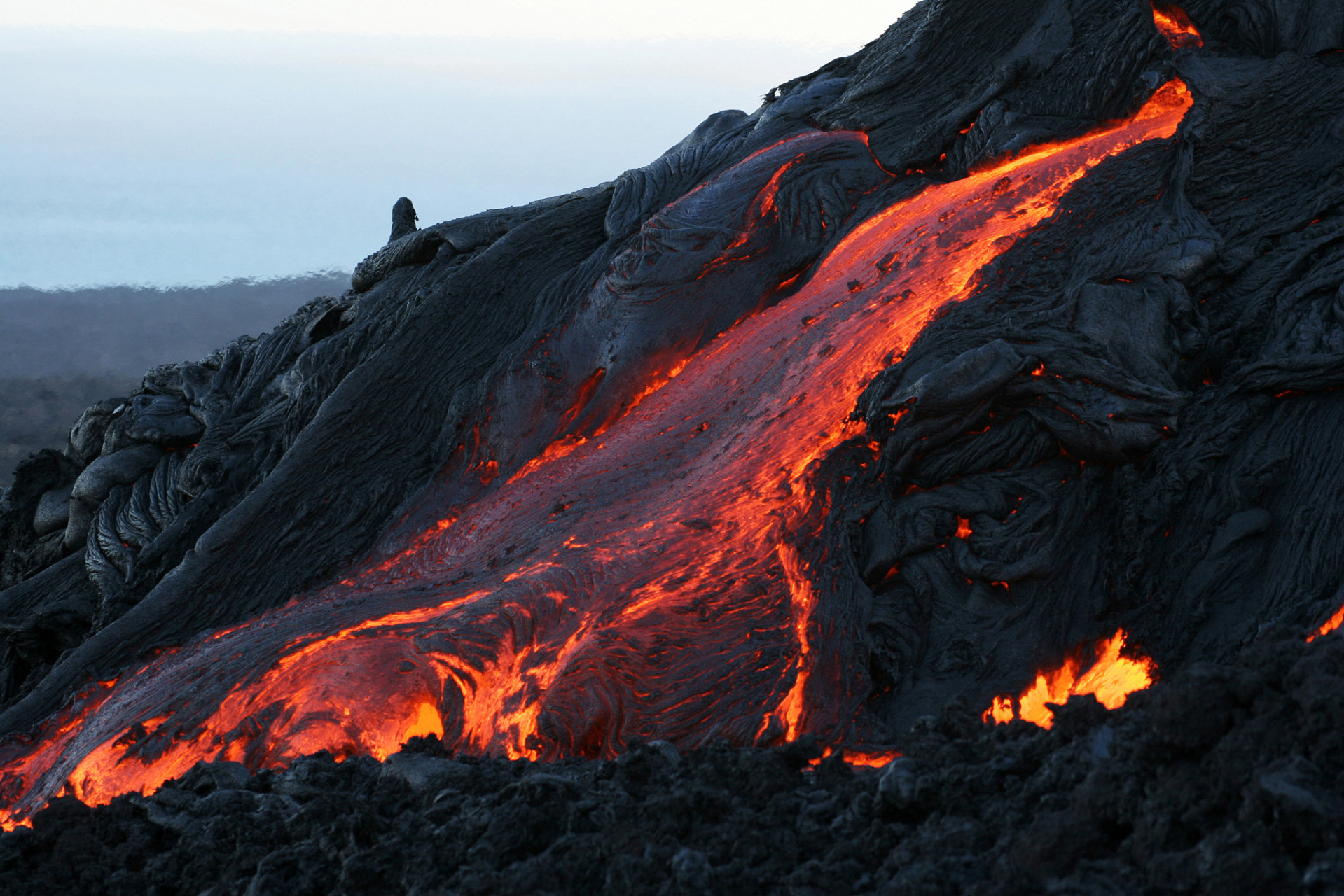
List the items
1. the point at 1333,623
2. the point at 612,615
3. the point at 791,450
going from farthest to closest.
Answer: the point at 791,450 → the point at 612,615 → the point at 1333,623

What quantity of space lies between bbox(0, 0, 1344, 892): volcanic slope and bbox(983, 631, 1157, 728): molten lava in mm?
13

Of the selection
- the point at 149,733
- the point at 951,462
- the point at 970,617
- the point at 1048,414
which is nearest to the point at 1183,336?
the point at 1048,414

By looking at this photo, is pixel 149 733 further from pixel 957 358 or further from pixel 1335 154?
pixel 1335 154

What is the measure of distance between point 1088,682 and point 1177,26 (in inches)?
126

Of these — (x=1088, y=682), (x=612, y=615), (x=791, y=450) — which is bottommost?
(x=1088, y=682)

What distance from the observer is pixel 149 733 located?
Result: 134 inches

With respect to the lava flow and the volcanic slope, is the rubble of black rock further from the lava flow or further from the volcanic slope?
the volcanic slope

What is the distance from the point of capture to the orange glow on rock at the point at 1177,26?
4.89 m

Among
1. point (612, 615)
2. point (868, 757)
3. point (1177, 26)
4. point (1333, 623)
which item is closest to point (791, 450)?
point (612, 615)

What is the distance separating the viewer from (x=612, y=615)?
11.7 ft

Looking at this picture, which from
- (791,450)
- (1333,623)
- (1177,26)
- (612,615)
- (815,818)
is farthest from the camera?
(1177,26)

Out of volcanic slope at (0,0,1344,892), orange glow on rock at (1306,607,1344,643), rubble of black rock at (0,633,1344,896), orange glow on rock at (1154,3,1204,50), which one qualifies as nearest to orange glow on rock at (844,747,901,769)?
volcanic slope at (0,0,1344,892)

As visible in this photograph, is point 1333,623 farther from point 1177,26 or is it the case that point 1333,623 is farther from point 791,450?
point 1177,26

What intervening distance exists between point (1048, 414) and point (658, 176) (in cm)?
237
